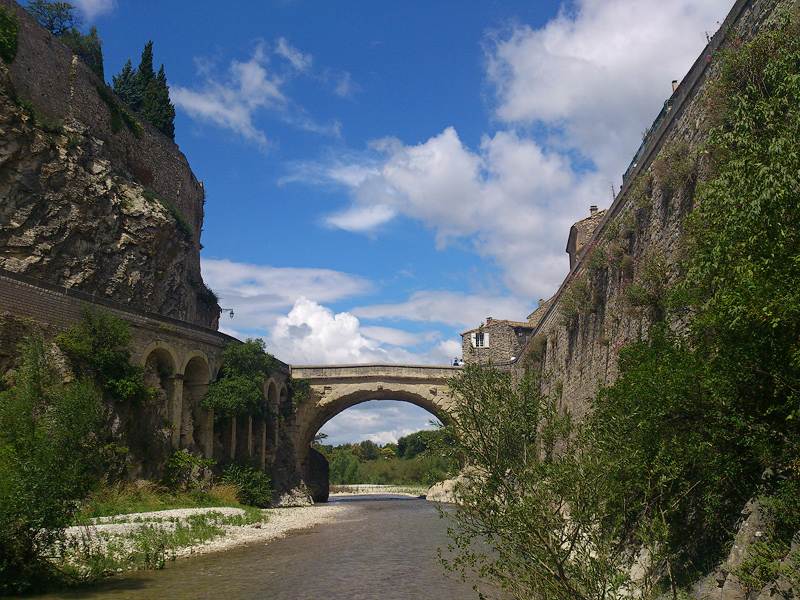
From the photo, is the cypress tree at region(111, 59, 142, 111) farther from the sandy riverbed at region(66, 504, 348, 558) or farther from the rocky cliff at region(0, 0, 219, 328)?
the sandy riverbed at region(66, 504, 348, 558)

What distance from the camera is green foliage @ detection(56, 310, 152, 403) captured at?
1917 cm

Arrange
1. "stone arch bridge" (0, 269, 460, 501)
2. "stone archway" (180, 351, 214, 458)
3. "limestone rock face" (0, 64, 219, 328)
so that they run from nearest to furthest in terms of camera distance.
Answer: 1. "stone arch bridge" (0, 269, 460, 501)
2. "limestone rock face" (0, 64, 219, 328)
3. "stone archway" (180, 351, 214, 458)

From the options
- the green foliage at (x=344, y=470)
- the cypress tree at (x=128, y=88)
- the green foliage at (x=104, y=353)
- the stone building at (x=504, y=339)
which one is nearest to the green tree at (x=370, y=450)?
the green foliage at (x=344, y=470)

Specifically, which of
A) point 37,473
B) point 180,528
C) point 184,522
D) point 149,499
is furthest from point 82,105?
point 37,473

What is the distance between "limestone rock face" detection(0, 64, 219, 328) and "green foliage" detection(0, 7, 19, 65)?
40.8 inches

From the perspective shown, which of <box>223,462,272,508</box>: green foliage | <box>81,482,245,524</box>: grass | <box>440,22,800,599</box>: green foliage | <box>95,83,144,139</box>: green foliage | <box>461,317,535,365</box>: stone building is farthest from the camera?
<box>461,317,535,365</box>: stone building

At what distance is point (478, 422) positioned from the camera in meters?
7.23

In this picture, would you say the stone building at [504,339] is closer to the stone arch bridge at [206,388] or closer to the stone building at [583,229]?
the stone arch bridge at [206,388]

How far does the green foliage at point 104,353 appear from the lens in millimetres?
19172

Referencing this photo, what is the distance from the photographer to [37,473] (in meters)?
9.67

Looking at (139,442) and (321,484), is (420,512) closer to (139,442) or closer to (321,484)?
(321,484)

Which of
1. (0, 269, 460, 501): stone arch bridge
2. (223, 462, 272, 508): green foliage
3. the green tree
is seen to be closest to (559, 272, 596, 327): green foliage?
(0, 269, 460, 501): stone arch bridge

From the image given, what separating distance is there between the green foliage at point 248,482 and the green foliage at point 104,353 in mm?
7149

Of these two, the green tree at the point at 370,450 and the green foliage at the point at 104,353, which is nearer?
the green foliage at the point at 104,353
